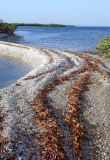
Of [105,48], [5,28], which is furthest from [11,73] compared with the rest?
[5,28]

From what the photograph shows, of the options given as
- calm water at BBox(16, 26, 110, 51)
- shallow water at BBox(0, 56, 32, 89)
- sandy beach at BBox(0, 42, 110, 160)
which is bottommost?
calm water at BBox(16, 26, 110, 51)

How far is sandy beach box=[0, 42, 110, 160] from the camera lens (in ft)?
34.4

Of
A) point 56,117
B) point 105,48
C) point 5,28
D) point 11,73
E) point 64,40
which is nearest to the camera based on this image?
point 56,117

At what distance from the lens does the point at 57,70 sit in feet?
77.3

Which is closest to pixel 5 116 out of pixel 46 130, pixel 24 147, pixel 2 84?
pixel 46 130

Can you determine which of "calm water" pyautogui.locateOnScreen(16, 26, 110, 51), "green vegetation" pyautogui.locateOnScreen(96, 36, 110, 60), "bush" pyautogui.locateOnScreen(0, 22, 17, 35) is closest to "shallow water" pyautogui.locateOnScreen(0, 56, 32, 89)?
"green vegetation" pyautogui.locateOnScreen(96, 36, 110, 60)

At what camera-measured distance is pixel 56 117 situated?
43.7 ft

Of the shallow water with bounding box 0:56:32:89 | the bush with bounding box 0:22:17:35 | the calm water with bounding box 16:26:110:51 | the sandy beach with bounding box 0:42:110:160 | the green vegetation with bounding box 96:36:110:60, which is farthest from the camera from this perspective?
the bush with bounding box 0:22:17:35

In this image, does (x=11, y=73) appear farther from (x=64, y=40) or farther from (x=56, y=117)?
(x=64, y=40)

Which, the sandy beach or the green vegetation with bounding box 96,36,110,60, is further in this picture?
the green vegetation with bounding box 96,36,110,60

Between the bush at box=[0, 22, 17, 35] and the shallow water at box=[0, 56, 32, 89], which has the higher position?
the shallow water at box=[0, 56, 32, 89]

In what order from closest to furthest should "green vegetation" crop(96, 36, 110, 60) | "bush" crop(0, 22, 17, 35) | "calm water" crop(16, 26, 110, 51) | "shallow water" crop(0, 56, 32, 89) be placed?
"shallow water" crop(0, 56, 32, 89)
"green vegetation" crop(96, 36, 110, 60)
"calm water" crop(16, 26, 110, 51)
"bush" crop(0, 22, 17, 35)

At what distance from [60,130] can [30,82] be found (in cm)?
804

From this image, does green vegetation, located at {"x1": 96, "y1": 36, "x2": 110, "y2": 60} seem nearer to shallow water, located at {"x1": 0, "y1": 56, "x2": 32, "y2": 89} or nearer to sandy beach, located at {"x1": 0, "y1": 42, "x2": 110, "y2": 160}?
shallow water, located at {"x1": 0, "y1": 56, "x2": 32, "y2": 89}
